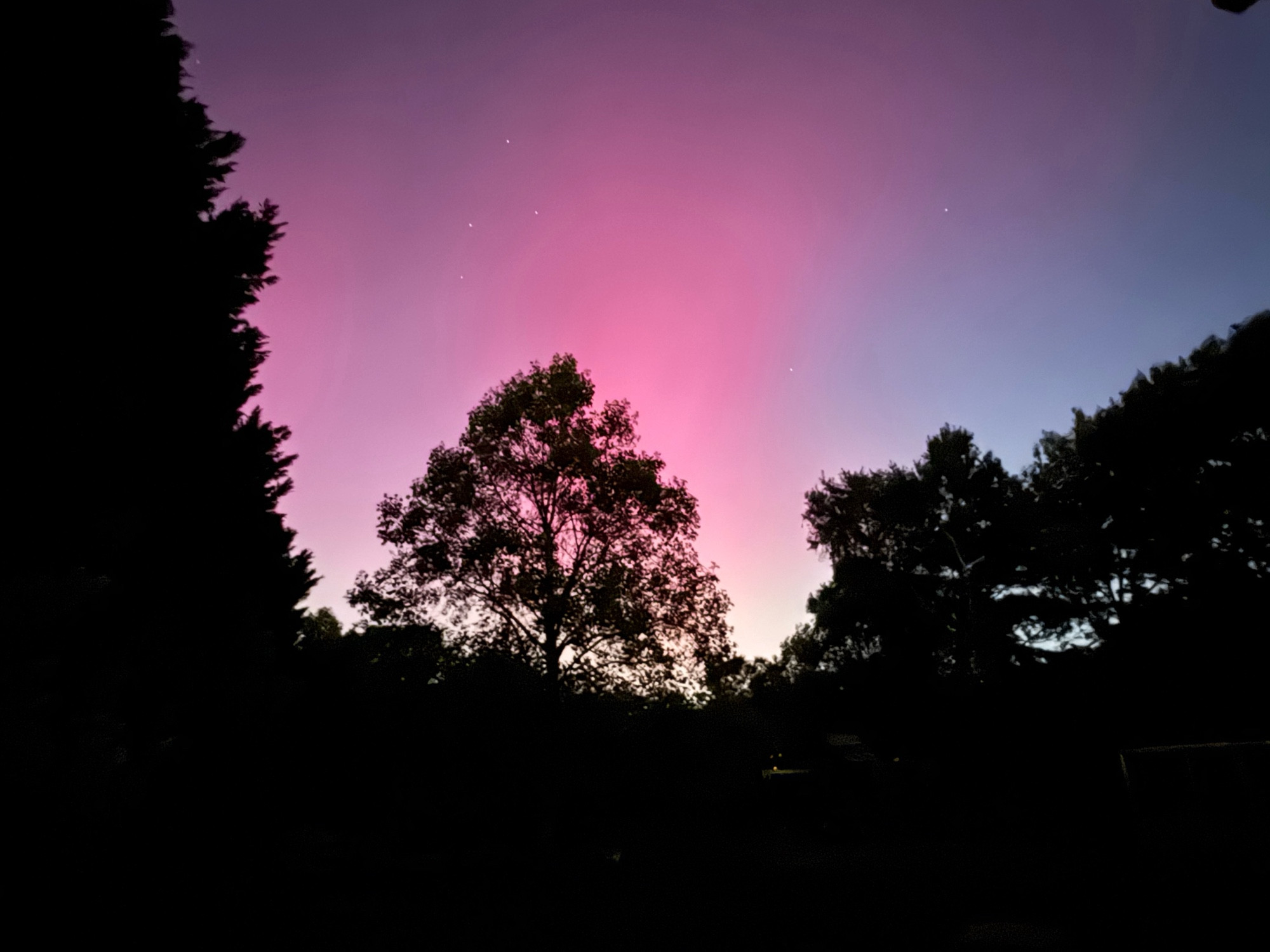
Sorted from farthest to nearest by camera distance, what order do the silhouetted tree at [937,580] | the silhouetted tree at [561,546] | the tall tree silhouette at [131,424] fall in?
the silhouetted tree at [937,580] < the silhouetted tree at [561,546] < the tall tree silhouette at [131,424]

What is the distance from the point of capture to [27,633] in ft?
18.5

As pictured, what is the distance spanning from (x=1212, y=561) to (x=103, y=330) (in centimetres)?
3805

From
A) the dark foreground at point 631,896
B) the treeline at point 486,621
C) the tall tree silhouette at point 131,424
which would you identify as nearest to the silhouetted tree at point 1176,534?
the treeline at point 486,621

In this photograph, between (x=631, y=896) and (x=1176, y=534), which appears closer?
(x=631, y=896)

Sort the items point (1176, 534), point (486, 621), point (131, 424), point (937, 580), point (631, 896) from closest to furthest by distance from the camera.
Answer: point (131, 424), point (631, 896), point (486, 621), point (1176, 534), point (937, 580)

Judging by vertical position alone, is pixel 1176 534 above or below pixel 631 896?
above

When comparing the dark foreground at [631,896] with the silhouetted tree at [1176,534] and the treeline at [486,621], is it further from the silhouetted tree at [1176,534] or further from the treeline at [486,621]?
the silhouetted tree at [1176,534]

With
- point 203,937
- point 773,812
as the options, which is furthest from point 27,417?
point 773,812

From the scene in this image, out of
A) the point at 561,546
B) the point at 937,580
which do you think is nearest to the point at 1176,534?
the point at 937,580

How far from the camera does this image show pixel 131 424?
25.8 ft

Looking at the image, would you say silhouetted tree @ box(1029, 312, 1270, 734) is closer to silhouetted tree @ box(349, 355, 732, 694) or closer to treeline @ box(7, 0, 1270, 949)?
treeline @ box(7, 0, 1270, 949)

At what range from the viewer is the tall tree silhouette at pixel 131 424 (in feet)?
22.2

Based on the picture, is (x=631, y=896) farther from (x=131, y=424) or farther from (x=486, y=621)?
(x=131, y=424)

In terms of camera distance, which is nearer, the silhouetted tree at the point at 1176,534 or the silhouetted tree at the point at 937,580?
the silhouetted tree at the point at 1176,534
